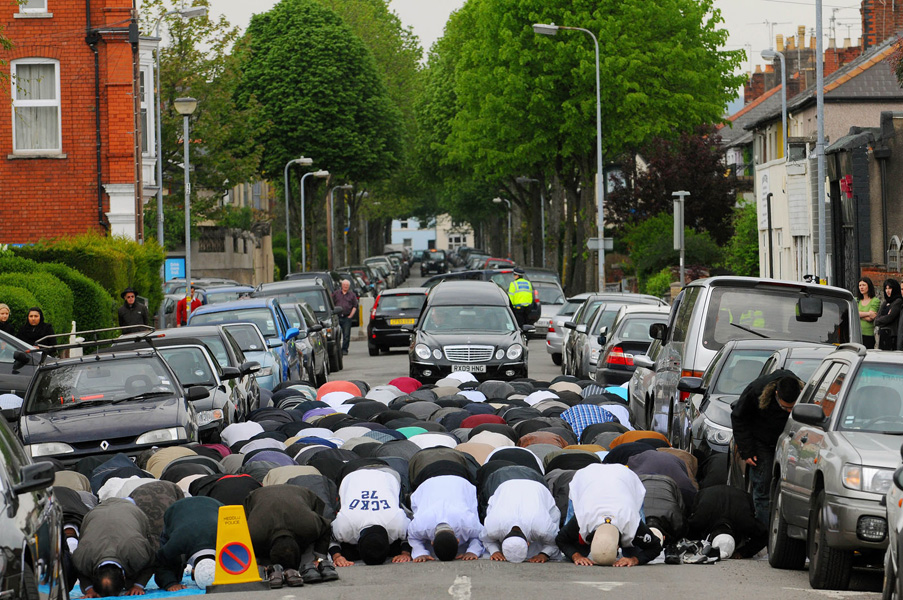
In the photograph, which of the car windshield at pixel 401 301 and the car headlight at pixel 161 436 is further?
the car windshield at pixel 401 301

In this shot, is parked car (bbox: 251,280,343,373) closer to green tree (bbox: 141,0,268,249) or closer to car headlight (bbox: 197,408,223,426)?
car headlight (bbox: 197,408,223,426)

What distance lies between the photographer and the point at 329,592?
9258 millimetres

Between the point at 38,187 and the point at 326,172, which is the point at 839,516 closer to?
the point at 38,187

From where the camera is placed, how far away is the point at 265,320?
2450 centimetres

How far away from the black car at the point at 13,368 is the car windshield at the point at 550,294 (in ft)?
82.9

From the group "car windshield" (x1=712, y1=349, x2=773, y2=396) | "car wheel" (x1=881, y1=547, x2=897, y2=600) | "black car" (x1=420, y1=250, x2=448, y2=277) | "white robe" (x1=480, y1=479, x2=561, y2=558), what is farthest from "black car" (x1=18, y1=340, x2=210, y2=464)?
"black car" (x1=420, y1=250, x2=448, y2=277)

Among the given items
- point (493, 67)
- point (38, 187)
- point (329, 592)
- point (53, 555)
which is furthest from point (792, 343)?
point (493, 67)

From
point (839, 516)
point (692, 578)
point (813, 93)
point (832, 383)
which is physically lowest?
point (692, 578)

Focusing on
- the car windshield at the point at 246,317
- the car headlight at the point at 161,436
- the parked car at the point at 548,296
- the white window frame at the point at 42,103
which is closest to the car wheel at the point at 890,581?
the car headlight at the point at 161,436

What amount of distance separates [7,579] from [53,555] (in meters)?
1.07

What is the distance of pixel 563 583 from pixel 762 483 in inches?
98.2

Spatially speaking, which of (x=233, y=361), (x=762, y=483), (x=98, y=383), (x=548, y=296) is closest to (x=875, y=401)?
(x=762, y=483)

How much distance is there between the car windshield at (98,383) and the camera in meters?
14.3

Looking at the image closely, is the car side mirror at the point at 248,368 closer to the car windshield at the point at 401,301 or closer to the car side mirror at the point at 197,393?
the car side mirror at the point at 197,393
